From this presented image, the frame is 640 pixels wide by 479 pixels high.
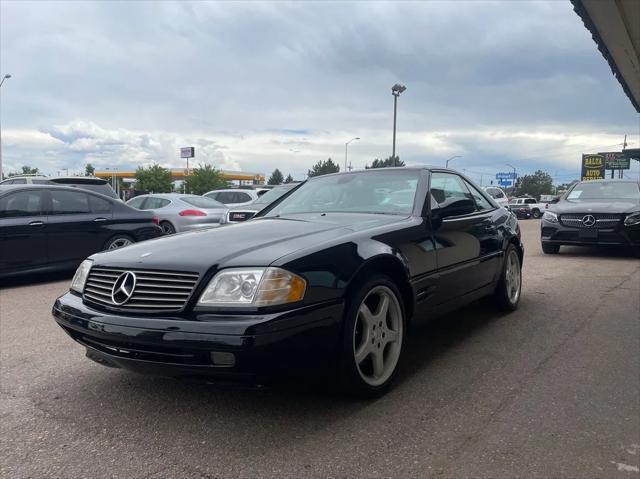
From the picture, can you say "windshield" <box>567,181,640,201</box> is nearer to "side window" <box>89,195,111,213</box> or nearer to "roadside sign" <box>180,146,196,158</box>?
"side window" <box>89,195,111,213</box>

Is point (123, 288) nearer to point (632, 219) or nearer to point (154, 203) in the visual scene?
point (632, 219)

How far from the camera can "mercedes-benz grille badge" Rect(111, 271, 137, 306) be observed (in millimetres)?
2762

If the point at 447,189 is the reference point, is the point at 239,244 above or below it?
below

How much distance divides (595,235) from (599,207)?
51 cm

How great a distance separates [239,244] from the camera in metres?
2.96

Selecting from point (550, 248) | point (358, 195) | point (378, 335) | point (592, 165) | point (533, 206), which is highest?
point (592, 165)

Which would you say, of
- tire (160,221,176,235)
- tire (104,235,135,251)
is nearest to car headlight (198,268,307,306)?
tire (104,235,135,251)

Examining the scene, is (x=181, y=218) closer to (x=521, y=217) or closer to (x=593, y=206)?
Answer: (x=593, y=206)

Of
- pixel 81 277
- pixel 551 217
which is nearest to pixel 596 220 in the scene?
pixel 551 217

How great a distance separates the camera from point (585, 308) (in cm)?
556

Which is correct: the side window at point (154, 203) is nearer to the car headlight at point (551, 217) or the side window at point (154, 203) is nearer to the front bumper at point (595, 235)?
the car headlight at point (551, 217)

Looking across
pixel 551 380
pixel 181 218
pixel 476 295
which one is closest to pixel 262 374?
pixel 551 380

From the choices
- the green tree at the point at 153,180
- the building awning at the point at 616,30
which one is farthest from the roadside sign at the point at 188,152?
the building awning at the point at 616,30

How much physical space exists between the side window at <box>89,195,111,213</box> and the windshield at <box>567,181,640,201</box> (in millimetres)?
8523
